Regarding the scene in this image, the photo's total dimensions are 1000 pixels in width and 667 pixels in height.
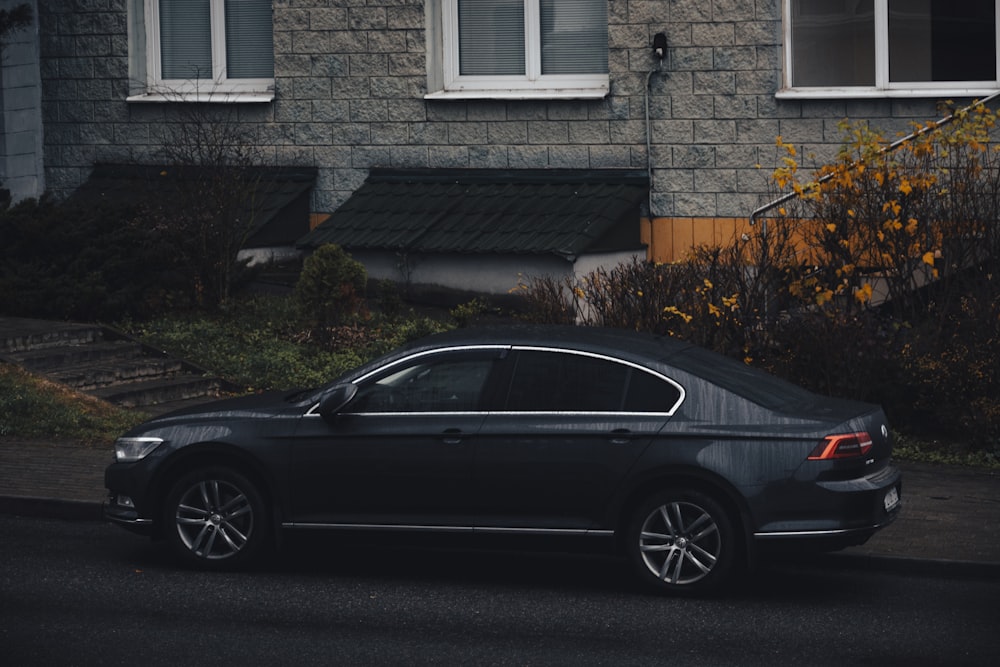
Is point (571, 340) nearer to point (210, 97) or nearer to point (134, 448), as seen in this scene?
point (134, 448)

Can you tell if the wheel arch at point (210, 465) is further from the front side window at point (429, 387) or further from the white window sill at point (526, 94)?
the white window sill at point (526, 94)

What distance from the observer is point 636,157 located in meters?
18.3

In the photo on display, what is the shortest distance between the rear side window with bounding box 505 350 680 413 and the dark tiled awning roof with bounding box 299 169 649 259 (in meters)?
7.78

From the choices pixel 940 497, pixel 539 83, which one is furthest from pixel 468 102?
pixel 940 497

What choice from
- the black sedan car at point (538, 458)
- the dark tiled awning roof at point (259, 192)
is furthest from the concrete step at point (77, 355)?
the black sedan car at point (538, 458)

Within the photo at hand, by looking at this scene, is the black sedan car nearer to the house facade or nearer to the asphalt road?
the asphalt road

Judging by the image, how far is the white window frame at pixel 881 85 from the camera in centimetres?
1706

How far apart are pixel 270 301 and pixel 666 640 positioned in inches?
401

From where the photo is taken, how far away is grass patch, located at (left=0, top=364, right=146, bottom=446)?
1368cm

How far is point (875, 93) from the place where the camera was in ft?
56.9

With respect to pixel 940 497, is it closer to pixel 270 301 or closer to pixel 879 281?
pixel 879 281

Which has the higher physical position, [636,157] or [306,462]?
[636,157]

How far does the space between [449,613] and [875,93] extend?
10309mm

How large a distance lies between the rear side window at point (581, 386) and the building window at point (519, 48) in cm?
953
